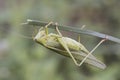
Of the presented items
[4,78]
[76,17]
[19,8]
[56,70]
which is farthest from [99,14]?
[4,78]

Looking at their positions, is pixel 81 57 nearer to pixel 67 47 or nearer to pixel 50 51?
pixel 67 47

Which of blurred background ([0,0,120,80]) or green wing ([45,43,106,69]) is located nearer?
green wing ([45,43,106,69])

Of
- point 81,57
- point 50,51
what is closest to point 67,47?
point 81,57

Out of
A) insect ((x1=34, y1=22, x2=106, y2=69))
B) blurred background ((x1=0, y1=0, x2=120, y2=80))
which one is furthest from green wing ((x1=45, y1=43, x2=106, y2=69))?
blurred background ((x1=0, y1=0, x2=120, y2=80))

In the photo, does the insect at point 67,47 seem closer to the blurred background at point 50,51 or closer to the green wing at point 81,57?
the green wing at point 81,57

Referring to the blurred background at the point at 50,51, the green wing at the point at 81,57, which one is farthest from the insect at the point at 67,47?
the blurred background at the point at 50,51

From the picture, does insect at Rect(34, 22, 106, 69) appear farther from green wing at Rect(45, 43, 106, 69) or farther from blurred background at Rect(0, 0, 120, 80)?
blurred background at Rect(0, 0, 120, 80)

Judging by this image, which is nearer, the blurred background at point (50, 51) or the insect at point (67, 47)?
the insect at point (67, 47)
